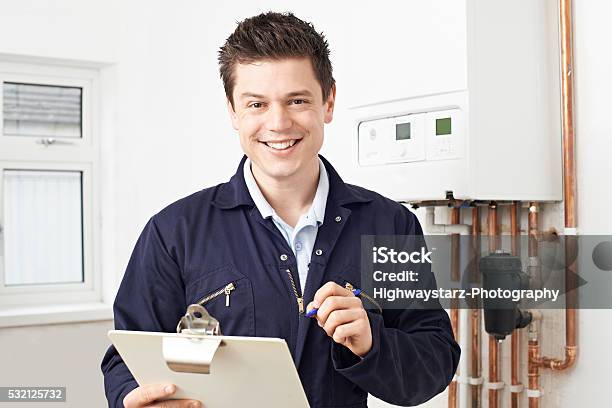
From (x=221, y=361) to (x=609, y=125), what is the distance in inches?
45.1

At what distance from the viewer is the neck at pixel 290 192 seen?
149cm

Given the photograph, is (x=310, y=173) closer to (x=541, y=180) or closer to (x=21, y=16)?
(x=541, y=180)

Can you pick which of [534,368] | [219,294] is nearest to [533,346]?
[534,368]

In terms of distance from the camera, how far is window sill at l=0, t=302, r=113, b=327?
9.59 ft

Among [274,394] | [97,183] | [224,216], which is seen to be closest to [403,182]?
[224,216]

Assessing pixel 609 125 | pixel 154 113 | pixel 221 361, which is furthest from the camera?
pixel 154 113

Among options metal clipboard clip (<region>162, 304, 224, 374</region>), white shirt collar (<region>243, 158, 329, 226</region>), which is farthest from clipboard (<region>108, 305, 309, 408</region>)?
white shirt collar (<region>243, 158, 329, 226</region>)

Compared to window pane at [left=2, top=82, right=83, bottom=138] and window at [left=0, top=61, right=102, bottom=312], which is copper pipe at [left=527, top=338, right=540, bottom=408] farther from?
window pane at [left=2, top=82, right=83, bottom=138]

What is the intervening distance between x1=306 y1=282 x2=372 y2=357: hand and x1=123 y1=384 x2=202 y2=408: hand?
0.24 meters

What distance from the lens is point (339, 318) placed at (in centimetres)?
118

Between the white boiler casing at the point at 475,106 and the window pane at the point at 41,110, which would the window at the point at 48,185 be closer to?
the window pane at the point at 41,110

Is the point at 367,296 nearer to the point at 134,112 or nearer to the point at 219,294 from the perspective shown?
the point at 219,294

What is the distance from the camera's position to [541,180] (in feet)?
6.28

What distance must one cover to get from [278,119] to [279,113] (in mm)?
12
